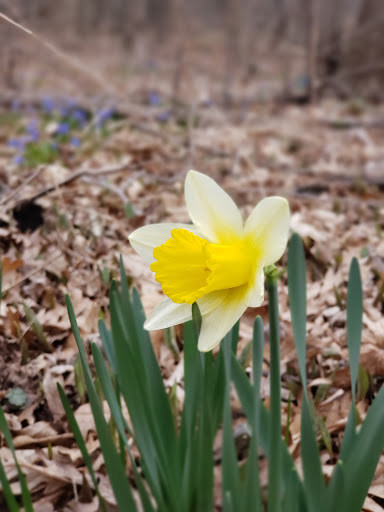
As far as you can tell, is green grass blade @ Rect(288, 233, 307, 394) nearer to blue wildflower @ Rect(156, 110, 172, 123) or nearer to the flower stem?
the flower stem

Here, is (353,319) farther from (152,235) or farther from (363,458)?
(152,235)

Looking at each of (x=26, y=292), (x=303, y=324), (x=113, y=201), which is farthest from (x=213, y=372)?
(x=113, y=201)

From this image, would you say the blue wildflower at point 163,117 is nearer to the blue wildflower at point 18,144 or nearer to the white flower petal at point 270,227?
the blue wildflower at point 18,144

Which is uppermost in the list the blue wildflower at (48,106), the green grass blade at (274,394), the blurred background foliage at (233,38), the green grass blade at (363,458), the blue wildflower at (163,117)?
the blurred background foliage at (233,38)

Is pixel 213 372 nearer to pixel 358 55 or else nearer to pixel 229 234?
pixel 229 234

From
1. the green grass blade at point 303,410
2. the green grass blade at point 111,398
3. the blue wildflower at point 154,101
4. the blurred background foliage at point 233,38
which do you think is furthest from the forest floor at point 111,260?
the blue wildflower at point 154,101
